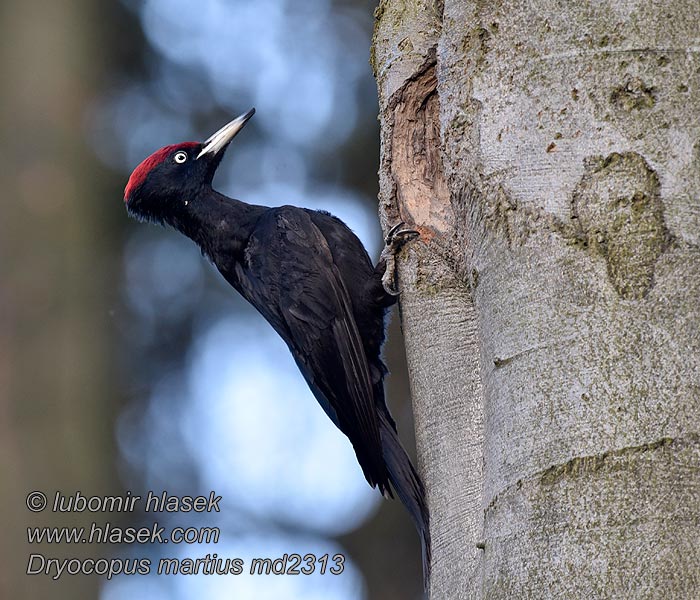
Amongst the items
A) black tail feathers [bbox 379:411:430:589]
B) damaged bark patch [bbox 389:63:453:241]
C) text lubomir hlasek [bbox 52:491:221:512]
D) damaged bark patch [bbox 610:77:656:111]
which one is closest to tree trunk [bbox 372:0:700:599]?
damaged bark patch [bbox 610:77:656:111]

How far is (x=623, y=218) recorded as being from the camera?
68.6 inches

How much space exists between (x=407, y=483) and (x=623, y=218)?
1508mm

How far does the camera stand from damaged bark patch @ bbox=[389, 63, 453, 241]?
2852mm

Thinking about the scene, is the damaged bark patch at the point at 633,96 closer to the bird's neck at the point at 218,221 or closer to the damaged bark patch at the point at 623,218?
the damaged bark patch at the point at 623,218

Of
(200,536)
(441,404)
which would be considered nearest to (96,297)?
(200,536)

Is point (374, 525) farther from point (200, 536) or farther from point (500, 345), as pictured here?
point (500, 345)

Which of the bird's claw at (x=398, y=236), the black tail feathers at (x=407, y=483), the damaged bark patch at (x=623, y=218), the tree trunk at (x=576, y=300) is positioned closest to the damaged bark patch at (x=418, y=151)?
the bird's claw at (x=398, y=236)

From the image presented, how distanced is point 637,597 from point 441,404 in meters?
0.95

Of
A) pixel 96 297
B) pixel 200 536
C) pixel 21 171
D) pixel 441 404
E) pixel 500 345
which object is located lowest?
pixel 500 345

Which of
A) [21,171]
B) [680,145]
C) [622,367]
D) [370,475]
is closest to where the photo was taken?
[622,367]

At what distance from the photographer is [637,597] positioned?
1.45 m

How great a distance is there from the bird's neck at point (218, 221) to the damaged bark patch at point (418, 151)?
1.31 meters

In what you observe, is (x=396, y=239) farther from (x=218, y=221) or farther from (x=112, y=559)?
(x=112, y=559)

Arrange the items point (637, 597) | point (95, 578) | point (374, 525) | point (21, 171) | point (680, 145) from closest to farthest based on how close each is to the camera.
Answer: point (637, 597), point (680, 145), point (95, 578), point (21, 171), point (374, 525)
